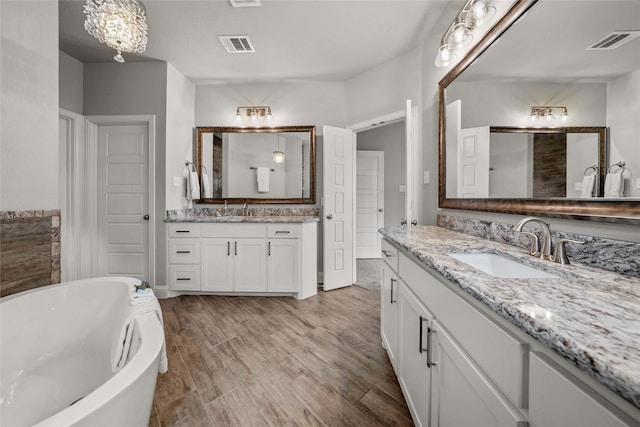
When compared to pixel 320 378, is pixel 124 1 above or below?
above

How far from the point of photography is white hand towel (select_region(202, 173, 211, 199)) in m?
3.32

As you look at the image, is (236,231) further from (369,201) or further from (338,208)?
(369,201)

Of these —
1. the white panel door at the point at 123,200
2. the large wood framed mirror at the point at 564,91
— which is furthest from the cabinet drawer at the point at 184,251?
the large wood framed mirror at the point at 564,91

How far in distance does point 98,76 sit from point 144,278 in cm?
237

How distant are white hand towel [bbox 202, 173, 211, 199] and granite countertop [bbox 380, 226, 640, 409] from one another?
10.1 ft

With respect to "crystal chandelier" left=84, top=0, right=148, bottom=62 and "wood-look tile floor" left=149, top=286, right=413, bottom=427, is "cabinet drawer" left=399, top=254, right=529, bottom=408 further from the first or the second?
"crystal chandelier" left=84, top=0, right=148, bottom=62

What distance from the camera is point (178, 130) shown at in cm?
310

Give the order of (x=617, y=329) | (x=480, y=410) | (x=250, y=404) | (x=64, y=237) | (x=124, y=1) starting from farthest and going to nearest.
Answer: (x=64, y=237), (x=124, y=1), (x=250, y=404), (x=480, y=410), (x=617, y=329)

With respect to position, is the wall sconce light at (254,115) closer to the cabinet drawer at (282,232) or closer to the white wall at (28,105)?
the cabinet drawer at (282,232)

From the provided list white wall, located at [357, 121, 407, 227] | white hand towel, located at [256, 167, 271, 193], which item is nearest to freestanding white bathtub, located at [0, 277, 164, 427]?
white hand towel, located at [256, 167, 271, 193]

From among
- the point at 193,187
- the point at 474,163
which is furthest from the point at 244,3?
the point at 474,163

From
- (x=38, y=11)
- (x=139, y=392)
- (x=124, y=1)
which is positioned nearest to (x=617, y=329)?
(x=139, y=392)

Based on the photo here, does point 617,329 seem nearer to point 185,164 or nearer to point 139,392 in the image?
point 139,392

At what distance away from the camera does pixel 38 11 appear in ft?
5.05
